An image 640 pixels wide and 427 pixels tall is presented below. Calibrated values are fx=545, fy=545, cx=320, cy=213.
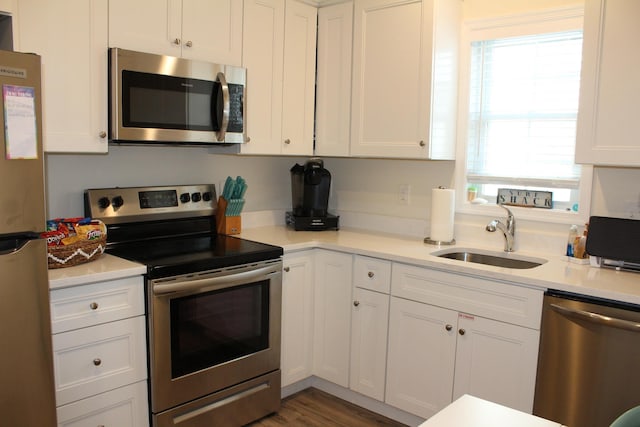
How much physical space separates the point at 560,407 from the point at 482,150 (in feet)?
4.75

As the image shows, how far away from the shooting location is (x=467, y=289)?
2492 mm

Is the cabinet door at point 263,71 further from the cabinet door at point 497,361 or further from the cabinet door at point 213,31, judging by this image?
the cabinet door at point 497,361

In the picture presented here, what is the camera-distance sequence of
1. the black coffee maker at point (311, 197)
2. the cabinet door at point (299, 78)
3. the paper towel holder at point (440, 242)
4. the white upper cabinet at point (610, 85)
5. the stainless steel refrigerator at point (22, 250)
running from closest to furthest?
the stainless steel refrigerator at point (22, 250), the white upper cabinet at point (610, 85), the paper towel holder at point (440, 242), the cabinet door at point (299, 78), the black coffee maker at point (311, 197)

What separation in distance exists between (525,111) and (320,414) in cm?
197

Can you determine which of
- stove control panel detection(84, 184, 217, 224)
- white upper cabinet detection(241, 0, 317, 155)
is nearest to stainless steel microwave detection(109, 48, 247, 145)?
white upper cabinet detection(241, 0, 317, 155)

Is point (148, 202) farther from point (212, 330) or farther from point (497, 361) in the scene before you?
point (497, 361)

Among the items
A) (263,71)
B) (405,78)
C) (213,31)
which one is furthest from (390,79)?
(213,31)

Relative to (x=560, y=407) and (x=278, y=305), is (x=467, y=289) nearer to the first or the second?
(x=560, y=407)

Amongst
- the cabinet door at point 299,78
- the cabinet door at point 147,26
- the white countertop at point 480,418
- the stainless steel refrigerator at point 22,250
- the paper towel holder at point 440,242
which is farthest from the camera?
the cabinet door at point 299,78

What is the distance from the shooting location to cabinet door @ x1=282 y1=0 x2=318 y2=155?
3.16 metres

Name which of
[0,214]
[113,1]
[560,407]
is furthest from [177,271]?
[560,407]

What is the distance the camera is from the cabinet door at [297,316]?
9.62ft

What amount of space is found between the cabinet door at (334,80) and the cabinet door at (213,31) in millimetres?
623

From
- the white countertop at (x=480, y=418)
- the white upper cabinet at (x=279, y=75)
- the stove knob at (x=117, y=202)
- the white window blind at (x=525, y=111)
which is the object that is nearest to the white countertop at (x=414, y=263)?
the stove knob at (x=117, y=202)
